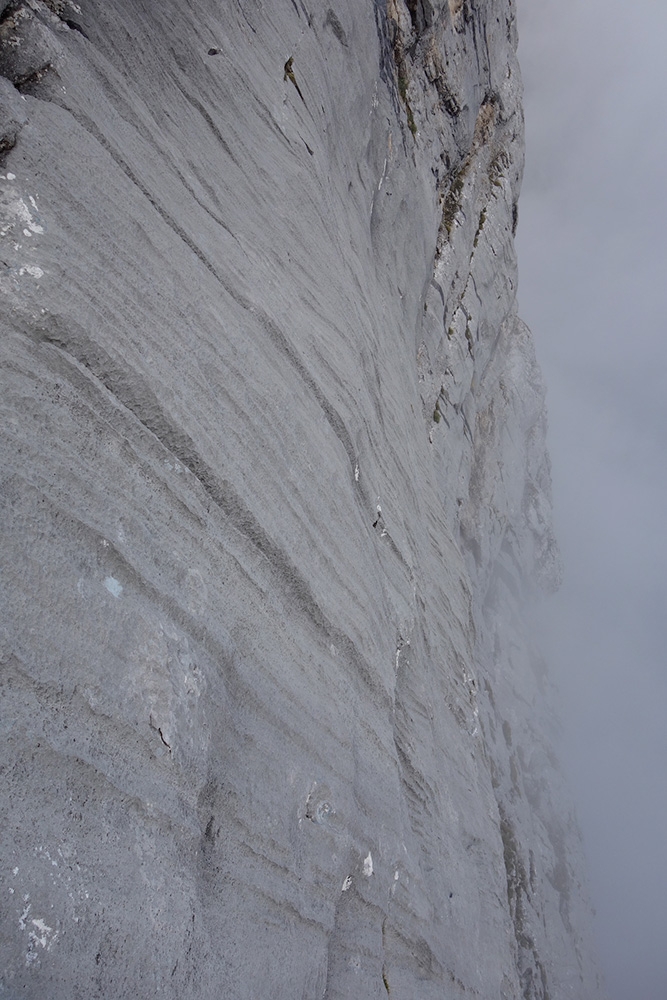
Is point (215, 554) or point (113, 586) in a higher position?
point (215, 554)

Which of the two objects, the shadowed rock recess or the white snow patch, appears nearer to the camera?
the shadowed rock recess

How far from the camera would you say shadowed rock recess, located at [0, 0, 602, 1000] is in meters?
4.02

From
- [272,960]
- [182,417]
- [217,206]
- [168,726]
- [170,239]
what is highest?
[217,206]

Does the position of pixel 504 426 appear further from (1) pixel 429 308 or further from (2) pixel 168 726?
(2) pixel 168 726

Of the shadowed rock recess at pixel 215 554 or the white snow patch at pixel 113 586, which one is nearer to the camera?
the shadowed rock recess at pixel 215 554

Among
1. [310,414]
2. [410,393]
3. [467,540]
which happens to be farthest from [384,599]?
[467,540]

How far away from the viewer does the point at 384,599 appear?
10.4 meters

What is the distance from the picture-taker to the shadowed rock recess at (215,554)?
4.02m

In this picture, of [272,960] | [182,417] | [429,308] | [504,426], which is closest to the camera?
[272,960]

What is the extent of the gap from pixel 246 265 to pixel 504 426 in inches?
1225

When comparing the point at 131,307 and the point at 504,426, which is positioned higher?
the point at 504,426

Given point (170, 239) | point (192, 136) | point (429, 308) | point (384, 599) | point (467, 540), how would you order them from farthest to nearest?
point (467, 540) < point (429, 308) < point (384, 599) < point (192, 136) < point (170, 239)

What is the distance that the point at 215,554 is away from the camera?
19.6 feet

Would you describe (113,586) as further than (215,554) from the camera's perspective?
No
